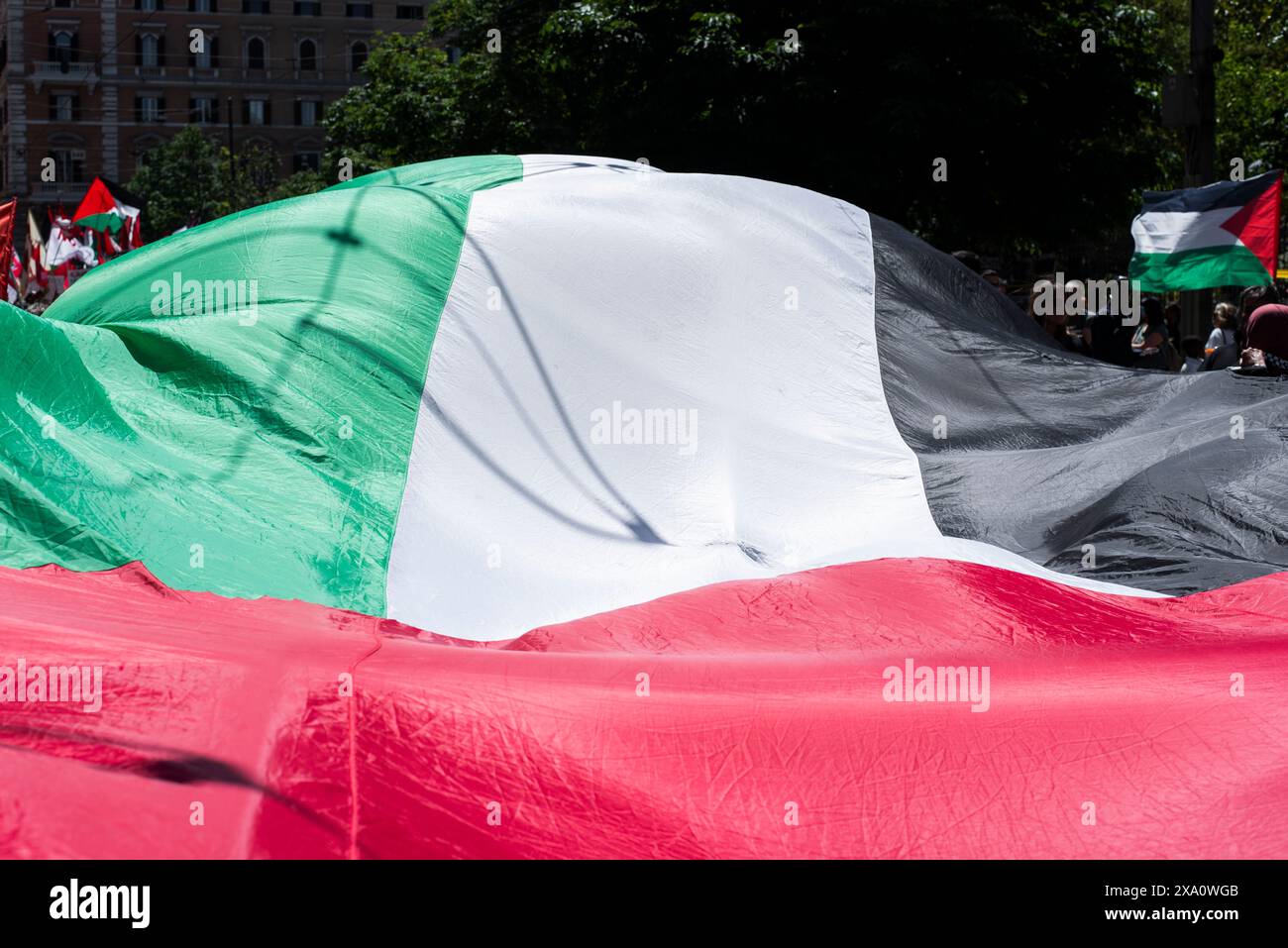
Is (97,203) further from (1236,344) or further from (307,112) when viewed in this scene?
(307,112)

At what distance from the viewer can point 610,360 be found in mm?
5410

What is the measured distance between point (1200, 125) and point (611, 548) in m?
7.84

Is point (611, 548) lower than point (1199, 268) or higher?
lower

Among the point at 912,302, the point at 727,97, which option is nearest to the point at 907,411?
the point at 912,302

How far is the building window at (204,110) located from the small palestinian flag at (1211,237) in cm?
6139

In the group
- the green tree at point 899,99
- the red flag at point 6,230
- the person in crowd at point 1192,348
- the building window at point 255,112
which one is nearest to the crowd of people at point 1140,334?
the person in crowd at point 1192,348

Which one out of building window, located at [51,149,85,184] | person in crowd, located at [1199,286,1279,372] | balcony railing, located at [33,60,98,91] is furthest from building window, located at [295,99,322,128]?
person in crowd, located at [1199,286,1279,372]

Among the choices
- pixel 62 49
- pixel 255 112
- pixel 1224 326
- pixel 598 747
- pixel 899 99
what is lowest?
pixel 598 747

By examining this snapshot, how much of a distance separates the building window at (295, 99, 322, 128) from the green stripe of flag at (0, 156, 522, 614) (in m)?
63.6

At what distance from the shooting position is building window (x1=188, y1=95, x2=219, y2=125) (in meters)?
65.1

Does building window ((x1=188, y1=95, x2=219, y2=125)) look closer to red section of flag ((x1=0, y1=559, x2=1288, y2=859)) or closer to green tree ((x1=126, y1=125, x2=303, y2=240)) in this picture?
green tree ((x1=126, y1=125, x2=303, y2=240))

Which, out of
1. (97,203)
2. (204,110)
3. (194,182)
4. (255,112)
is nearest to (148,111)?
(204,110)

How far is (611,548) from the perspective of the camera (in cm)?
470
